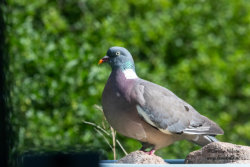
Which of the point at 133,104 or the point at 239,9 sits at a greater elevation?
the point at 239,9

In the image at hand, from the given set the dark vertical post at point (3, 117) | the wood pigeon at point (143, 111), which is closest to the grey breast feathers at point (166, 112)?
the wood pigeon at point (143, 111)

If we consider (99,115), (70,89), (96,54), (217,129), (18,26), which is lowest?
(217,129)

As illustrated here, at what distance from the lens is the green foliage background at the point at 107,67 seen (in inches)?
154

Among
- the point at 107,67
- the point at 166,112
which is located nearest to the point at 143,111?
the point at 166,112

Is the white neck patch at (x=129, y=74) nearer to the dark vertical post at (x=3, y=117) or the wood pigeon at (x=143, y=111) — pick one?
the wood pigeon at (x=143, y=111)

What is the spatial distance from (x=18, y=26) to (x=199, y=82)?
2.04 m

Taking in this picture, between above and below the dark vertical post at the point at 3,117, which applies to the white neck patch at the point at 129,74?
above

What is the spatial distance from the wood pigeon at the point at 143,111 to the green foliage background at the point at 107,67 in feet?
4.01

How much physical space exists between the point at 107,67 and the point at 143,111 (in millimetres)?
2287

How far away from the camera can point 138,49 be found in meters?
4.89

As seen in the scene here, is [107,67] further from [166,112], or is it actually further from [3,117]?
[3,117]

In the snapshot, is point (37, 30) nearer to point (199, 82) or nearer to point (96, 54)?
point (96, 54)

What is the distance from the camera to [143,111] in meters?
1.79

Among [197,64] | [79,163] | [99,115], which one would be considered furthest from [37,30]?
[79,163]
